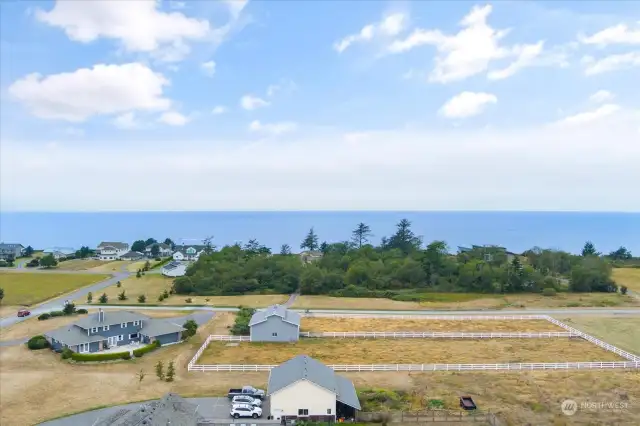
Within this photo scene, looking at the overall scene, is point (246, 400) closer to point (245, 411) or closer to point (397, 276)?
point (245, 411)

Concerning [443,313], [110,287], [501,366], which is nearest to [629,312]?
[443,313]

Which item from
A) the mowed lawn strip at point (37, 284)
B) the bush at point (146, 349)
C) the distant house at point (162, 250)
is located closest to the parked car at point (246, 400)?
the bush at point (146, 349)

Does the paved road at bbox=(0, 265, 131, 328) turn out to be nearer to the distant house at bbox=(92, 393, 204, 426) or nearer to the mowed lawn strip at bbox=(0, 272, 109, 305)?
the mowed lawn strip at bbox=(0, 272, 109, 305)

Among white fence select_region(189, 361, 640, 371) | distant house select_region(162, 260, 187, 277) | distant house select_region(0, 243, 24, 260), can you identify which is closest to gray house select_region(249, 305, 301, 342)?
white fence select_region(189, 361, 640, 371)

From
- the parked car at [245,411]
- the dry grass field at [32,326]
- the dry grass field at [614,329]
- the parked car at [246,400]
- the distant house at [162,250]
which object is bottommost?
the dry grass field at [32,326]

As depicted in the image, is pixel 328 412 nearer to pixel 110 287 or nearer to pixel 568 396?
pixel 568 396

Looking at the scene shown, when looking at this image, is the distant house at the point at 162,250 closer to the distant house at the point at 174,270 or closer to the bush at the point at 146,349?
the distant house at the point at 174,270
